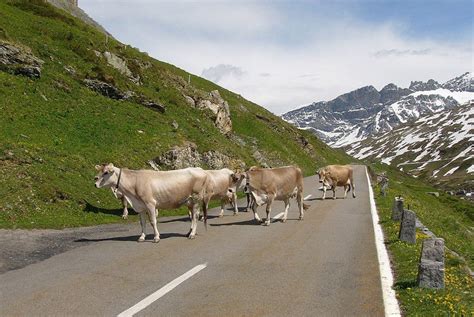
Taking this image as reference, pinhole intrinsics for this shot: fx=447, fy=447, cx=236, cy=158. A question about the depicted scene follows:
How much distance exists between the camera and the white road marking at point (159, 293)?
28.6 ft

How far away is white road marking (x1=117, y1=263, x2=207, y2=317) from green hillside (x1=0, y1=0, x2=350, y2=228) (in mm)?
8841

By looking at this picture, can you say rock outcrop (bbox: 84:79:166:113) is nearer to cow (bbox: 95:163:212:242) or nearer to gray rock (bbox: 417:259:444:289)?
cow (bbox: 95:163:212:242)

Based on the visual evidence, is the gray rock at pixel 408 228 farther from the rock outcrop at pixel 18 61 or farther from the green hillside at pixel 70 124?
the rock outcrop at pixel 18 61

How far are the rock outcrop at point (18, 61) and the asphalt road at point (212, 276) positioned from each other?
21.4 meters

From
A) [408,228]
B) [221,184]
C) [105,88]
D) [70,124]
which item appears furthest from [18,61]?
[408,228]

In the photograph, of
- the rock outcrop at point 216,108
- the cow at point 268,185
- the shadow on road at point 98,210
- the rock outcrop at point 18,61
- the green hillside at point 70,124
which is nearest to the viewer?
the green hillside at point 70,124

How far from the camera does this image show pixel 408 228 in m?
15.8

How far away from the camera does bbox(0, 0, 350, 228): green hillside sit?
20.3 metres

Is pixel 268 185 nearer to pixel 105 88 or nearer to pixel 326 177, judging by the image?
pixel 326 177

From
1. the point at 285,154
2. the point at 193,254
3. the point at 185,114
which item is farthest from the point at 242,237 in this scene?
the point at 285,154

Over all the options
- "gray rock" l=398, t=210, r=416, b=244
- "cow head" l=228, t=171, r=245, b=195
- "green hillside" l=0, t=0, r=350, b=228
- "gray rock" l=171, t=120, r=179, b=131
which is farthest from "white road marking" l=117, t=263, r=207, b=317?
"gray rock" l=171, t=120, r=179, b=131

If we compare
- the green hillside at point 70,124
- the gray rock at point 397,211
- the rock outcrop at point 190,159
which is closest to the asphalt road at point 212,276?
the gray rock at point 397,211

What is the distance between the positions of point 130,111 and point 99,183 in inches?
869

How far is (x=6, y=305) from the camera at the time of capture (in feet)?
29.6
